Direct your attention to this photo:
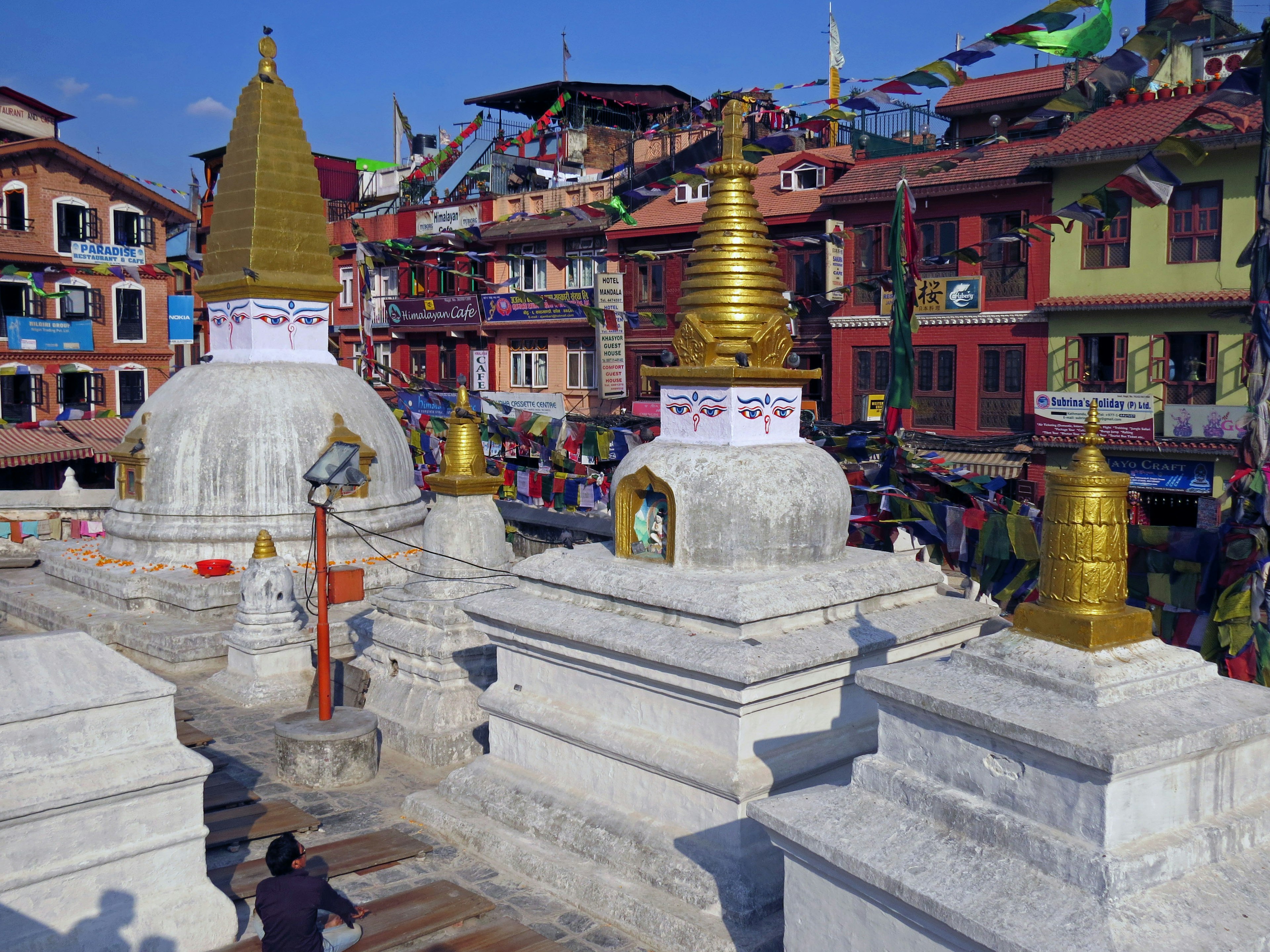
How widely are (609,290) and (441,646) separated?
21754 mm

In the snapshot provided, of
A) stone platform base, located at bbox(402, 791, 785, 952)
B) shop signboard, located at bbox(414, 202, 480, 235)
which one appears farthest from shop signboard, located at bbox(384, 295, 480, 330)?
stone platform base, located at bbox(402, 791, 785, 952)

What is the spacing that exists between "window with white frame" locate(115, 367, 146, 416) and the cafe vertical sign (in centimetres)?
1568

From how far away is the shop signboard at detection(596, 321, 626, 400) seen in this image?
32.3 metres

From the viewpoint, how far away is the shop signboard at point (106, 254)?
35.0 metres

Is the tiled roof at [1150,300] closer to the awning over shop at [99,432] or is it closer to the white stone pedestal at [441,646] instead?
the white stone pedestal at [441,646]

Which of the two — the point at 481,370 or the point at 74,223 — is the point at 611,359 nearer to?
the point at 481,370

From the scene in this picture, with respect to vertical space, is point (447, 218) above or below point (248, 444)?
above

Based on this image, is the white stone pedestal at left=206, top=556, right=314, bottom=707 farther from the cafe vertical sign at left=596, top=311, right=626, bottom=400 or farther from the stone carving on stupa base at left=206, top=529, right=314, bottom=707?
the cafe vertical sign at left=596, top=311, right=626, bottom=400

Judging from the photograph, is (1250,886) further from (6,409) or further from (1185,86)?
(6,409)

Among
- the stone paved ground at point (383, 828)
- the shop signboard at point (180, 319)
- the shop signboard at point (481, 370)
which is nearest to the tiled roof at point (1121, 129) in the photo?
the shop signboard at point (481, 370)

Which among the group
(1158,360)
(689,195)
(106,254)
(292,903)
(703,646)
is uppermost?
(689,195)

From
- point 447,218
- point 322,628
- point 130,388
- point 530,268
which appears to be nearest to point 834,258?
point 530,268

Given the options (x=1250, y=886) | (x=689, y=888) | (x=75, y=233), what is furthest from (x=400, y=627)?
(x=75, y=233)

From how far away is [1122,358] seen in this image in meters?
25.3
